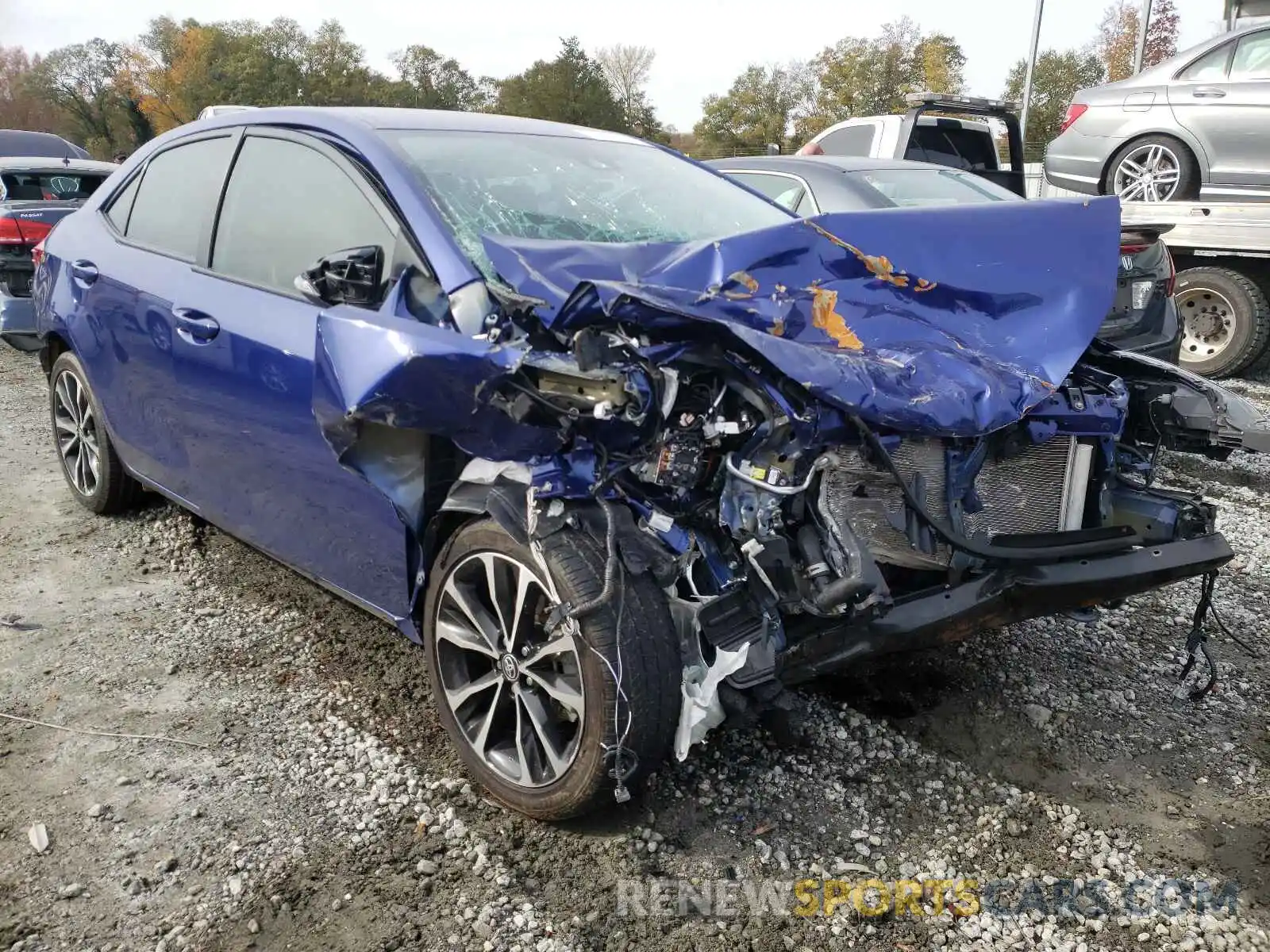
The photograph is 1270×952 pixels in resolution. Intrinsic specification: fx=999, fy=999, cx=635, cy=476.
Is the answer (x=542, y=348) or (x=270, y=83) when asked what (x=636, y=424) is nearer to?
(x=542, y=348)

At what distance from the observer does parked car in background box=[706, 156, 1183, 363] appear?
5.09 metres

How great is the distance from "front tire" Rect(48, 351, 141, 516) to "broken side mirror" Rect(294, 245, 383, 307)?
2122mm

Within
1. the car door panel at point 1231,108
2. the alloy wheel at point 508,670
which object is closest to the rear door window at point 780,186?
the alloy wheel at point 508,670

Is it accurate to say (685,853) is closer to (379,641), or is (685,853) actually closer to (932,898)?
(932,898)

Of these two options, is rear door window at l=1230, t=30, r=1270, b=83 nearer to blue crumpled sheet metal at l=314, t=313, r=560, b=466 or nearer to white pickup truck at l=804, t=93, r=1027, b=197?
white pickup truck at l=804, t=93, r=1027, b=197

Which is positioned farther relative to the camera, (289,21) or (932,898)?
(289,21)

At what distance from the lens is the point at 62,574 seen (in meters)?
4.07

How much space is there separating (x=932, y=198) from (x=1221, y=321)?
9.52 ft

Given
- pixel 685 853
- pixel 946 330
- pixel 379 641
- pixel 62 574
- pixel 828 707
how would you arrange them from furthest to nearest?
1. pixel 62 574
2. pixel 379 641
3. pixel 828 707
4. pixel 946 330
5. pixel 685 853

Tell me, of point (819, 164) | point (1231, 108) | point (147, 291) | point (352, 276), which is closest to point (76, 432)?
point (147, 291)

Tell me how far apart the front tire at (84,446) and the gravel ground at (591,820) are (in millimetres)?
820

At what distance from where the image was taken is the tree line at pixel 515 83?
4691 centimetres

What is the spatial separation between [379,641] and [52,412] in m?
2.52

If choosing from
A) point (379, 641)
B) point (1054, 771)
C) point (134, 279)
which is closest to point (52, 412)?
point (134, 279)
